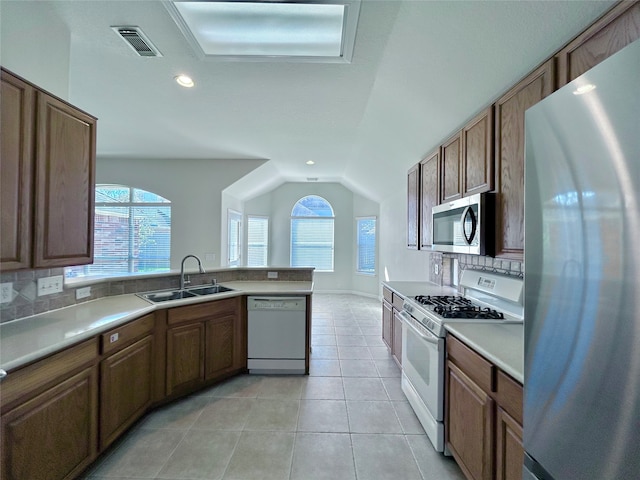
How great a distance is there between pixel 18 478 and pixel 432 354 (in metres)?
2.19

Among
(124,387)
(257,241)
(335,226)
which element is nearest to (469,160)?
(124,387)

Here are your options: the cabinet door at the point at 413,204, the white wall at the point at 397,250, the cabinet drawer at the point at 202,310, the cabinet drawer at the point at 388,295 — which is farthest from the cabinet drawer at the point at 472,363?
the white wall at the point at 397,250

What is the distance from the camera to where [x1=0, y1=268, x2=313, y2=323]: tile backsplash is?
66.2 inches

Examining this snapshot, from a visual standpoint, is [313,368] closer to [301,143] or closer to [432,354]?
[432,354]

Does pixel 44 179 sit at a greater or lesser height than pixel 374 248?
greater

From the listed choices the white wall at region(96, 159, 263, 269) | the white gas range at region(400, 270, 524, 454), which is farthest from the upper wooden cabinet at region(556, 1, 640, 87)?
the white wall at region(96, 159, 263, 269)

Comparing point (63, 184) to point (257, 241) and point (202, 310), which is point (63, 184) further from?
point (257, 241)

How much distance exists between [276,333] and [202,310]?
78cm

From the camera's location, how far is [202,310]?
Result: 253 centimetres

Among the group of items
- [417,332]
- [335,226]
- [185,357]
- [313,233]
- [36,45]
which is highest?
[36,45]

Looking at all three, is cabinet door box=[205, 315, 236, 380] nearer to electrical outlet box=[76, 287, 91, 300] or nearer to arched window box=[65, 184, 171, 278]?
electrical outlet box=[76, 287, 91, 300]

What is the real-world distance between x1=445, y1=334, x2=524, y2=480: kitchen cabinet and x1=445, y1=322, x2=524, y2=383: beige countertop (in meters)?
0.05

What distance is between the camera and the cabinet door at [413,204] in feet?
11.1

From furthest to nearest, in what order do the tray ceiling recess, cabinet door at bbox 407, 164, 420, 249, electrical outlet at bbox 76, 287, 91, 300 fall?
cabinet door at bbox 407, 164, 420, 249 < electrical outlet at bbox 76, 287, 91, 300 < the tray ceiling recess
